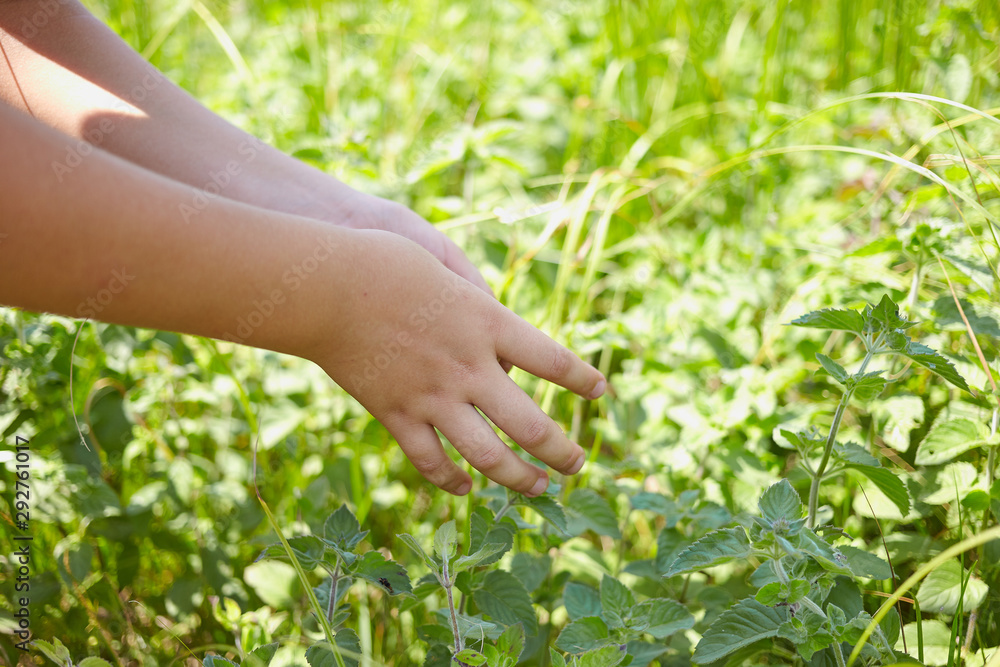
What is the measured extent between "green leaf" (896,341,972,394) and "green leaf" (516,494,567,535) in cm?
44

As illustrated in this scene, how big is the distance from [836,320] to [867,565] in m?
0.29

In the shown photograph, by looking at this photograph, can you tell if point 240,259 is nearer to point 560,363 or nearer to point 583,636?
point 560,363

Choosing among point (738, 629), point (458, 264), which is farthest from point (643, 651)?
point (458, 264)

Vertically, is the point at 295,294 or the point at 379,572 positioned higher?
the point at 295,294

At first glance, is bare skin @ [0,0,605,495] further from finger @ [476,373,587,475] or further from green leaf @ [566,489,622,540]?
green leaf @ [566,489,622,540]

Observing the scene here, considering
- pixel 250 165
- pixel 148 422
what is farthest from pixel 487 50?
pixel 148 422

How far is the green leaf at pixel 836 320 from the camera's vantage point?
2.54 feet

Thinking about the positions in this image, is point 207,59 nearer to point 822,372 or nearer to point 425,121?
point 425,121

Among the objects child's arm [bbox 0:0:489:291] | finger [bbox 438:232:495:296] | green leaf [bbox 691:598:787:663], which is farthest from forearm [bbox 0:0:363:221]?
green leaf [bbox 691:598:787:663]

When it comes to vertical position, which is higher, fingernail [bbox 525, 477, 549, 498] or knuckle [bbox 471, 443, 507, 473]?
knuckle [bbox 471, 443, 507, 473]

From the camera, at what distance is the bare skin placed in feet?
1.76

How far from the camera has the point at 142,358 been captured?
1.38 metres

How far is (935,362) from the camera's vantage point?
2.37 feet

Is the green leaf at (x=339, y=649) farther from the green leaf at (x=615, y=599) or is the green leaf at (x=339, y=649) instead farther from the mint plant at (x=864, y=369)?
the mint plant at (x=864, y=369)
